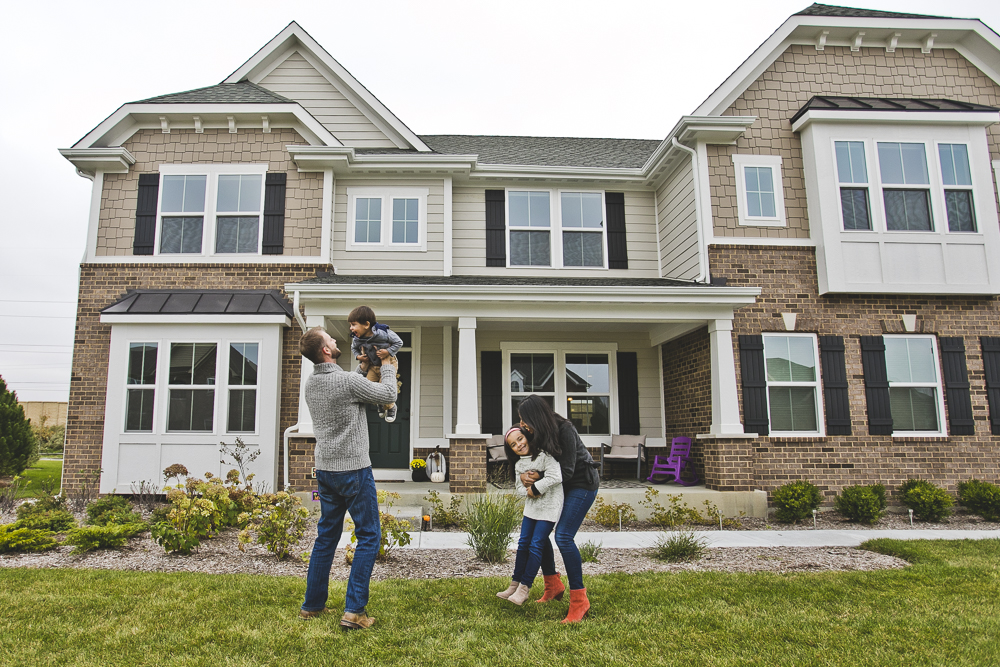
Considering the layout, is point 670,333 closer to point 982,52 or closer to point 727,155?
point 727,155

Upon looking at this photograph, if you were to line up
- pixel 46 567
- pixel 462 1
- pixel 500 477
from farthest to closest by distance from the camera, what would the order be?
1. pixel 462 1
2. pixel 500 477
3. pixel 46 567

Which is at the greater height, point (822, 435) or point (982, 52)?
point (982, 52)

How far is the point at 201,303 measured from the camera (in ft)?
31.7

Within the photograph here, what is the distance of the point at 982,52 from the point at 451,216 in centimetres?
968

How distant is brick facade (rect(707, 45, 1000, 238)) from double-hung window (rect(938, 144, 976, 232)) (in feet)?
3.47

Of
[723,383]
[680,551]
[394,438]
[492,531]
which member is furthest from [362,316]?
[394,438]

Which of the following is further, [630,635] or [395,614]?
[395,614]

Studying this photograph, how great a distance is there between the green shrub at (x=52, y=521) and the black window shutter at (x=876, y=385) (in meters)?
10.7

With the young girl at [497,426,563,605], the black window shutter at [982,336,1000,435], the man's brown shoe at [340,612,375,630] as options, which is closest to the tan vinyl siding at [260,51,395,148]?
the young girl at [497,426,563,605]

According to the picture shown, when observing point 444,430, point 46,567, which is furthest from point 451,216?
point 46,567

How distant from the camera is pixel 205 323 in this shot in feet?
31.1

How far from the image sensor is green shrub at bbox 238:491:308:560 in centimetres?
564

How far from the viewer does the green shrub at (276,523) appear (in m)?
5.64

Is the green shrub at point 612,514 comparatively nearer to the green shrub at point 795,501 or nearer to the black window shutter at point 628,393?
the green shrub at point 795,501
